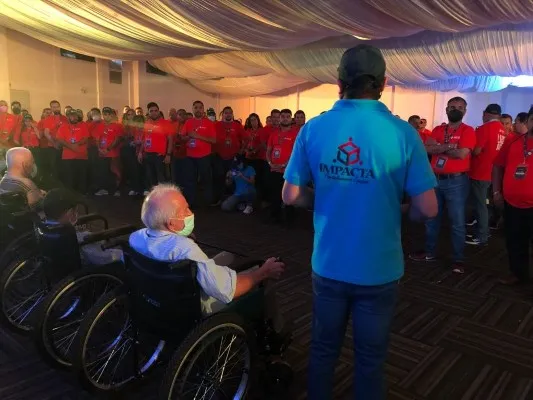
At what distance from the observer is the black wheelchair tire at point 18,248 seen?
88.0 inches

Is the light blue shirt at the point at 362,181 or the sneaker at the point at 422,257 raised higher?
the light blue shirt at the point at 362,181

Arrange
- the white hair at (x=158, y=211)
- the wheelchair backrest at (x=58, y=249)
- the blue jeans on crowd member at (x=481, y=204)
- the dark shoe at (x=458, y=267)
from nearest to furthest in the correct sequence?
the white hair at (x=158, y=211), the wheelchair backrest at (x=58, y=249), the dark shoe at (x=458, y=267), the blue jeans on crowd member at (x=481, y=204)

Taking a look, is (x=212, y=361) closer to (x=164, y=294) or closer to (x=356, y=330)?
(x=164, y=294)

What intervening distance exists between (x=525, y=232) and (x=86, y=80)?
318 inches

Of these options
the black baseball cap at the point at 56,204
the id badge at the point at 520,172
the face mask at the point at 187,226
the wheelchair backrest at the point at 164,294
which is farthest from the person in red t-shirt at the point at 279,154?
the wheelchair backrest at the point at 164,294

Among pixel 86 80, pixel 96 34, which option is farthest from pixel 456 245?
pixel 86 80

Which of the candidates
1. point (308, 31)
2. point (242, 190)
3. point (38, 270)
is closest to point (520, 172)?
point (308, 31)

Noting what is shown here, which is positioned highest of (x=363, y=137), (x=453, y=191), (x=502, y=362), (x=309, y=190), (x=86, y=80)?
(x=86, y=80)

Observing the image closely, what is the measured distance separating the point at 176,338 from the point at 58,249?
812 mm

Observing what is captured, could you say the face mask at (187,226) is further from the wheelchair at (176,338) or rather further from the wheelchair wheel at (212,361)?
the wheelchair wheel at (212,361)

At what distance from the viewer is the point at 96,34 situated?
536cm

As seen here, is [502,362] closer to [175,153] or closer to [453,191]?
[453,191]

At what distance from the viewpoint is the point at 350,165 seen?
3.67ft

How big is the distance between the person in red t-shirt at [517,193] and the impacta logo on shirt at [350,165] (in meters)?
1.90
